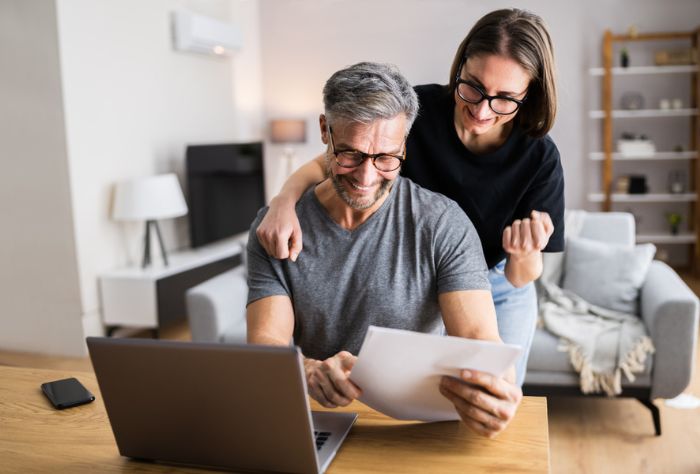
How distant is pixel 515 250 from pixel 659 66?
4.78 metres

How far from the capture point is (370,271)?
141 cm

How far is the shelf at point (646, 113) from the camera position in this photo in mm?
5352

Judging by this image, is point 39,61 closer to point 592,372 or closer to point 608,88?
point 592,372

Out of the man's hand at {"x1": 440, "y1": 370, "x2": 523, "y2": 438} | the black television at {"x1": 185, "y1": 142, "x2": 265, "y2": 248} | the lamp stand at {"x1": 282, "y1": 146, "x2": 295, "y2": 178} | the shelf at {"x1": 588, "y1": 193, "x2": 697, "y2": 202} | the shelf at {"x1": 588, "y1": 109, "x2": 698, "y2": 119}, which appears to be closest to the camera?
the man's hand at {"x1": 440, "y1": 370, "x2": 523, "y2": 438}

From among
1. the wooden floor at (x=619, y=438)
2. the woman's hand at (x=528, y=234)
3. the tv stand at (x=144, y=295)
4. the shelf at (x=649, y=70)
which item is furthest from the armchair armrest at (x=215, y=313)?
the shelf at (x=649, y=70)

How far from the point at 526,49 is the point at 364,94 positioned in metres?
0.37

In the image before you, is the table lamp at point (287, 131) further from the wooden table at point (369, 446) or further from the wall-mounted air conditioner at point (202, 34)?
the wooden table at point (369, 446)

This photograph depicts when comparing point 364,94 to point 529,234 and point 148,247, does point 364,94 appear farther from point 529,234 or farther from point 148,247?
point 148,247

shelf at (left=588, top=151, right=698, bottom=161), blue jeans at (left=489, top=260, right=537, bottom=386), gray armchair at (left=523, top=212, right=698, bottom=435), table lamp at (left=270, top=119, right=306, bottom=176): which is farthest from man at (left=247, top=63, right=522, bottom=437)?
Result: table lamp at (left=270, top=119, right=306, bottom=176)

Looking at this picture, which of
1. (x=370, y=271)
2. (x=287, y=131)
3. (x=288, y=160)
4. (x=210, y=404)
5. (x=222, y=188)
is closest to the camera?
(x=210, y=404)

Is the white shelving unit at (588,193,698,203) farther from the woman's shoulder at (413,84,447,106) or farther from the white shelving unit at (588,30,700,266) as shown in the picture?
the woman's shoulder at (413,84,447,106)

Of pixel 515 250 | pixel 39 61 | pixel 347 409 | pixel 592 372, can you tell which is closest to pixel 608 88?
pixel 592 372

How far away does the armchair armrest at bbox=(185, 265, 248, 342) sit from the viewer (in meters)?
3.03

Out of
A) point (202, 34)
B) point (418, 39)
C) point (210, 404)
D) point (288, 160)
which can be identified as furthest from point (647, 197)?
point (210, 404)
